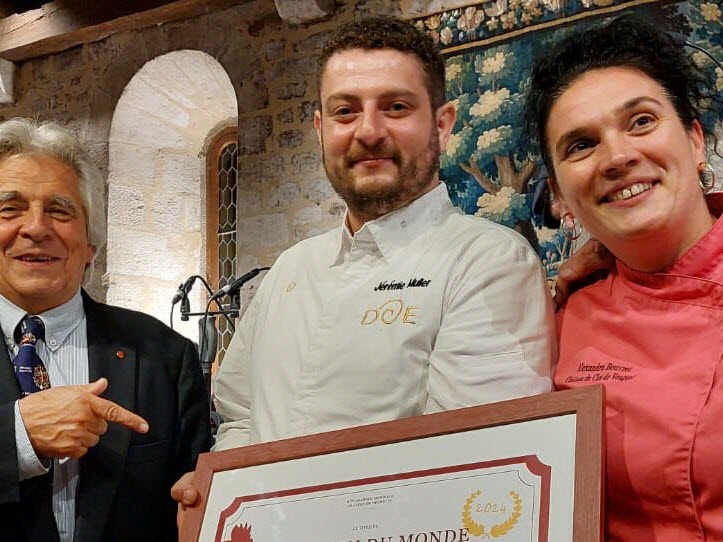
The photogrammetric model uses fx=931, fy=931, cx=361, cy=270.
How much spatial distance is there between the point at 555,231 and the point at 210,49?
2595 mm

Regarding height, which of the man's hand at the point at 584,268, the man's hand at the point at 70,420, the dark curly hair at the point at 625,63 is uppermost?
the dark curly hair at the point at 625,63

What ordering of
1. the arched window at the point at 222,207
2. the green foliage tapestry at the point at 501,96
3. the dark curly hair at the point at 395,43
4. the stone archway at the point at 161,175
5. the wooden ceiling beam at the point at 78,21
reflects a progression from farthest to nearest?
the arched window at the point at 222,207 < the stone archway at the point at 161,175 < the wooden ceiling beam at the point at 78,21 < the green foliage tapestry at the point at 501,96 < the dark curly hair at the point at 395,43

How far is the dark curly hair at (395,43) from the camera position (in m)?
1.84

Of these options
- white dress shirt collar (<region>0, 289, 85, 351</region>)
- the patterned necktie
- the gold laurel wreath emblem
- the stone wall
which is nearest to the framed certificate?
the gold laurel wreath emblem

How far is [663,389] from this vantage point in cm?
146

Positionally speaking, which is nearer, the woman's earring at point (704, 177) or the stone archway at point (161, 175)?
the woman's earring at point (704, 177)

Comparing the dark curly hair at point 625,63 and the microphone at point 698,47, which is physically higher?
the microphone at point 698,47

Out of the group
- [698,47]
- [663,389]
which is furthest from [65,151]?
[698,47]

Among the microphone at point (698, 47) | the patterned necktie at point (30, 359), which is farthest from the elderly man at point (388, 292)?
the microphone at point (698, 47)

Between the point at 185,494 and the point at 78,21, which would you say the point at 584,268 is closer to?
the point at 185,494

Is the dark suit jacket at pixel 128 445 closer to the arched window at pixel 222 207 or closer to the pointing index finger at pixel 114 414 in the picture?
the pointing index finger at pixel 114 414

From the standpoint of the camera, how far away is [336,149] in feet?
5.98

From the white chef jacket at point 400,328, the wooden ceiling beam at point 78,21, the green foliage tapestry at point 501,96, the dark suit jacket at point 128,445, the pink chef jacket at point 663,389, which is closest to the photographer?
the pink chef jacket at point 663,389

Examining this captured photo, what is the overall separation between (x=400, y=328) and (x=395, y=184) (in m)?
0.30
